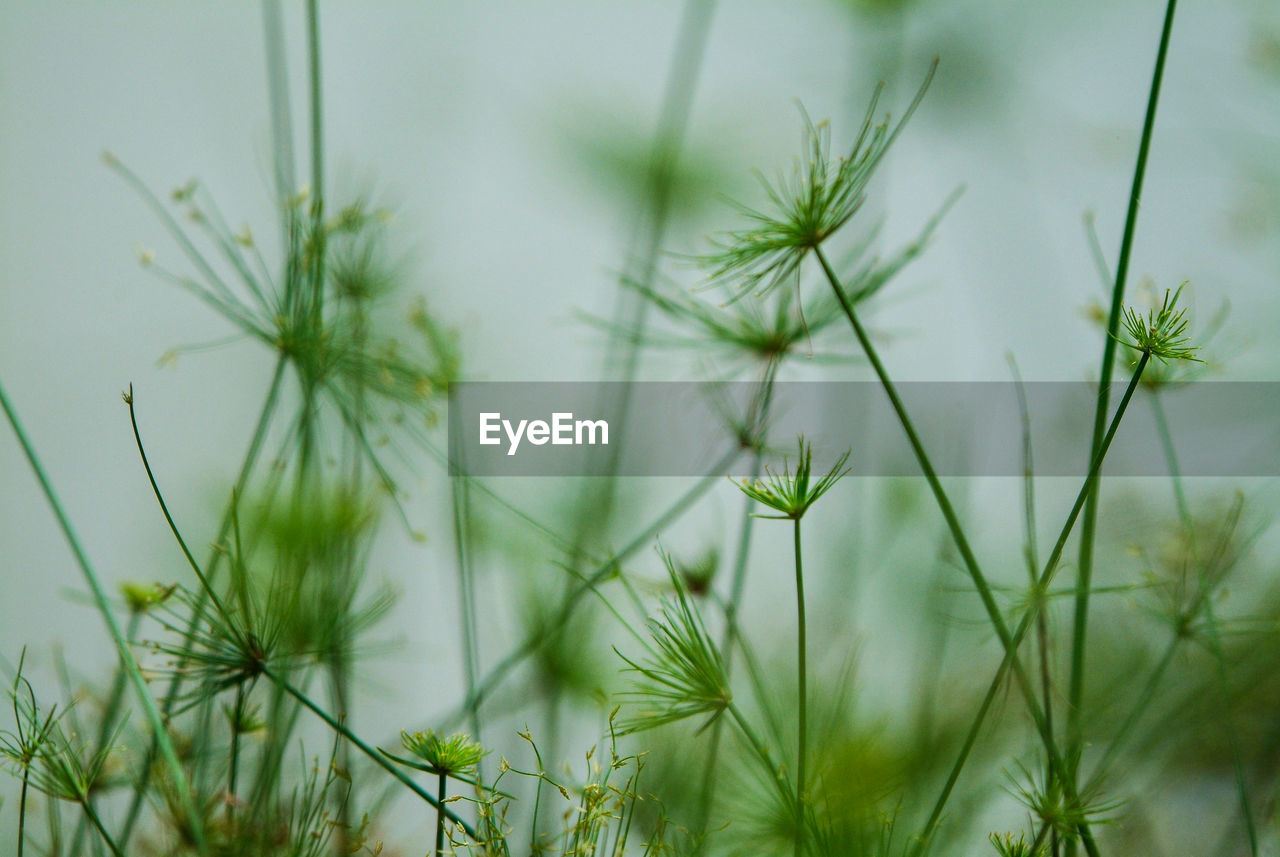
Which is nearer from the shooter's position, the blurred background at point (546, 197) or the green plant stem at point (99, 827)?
the green plant stem at point (99, 827)

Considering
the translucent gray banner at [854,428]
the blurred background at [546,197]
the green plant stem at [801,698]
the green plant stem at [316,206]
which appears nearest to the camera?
the green plant stem at [801,698]

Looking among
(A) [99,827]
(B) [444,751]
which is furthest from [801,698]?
(A) [99,827]

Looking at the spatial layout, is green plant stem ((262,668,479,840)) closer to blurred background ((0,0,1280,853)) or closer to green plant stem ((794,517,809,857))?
green plant stem ((794,517,809,857))

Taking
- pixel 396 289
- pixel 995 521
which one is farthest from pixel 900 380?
pixel 396 289

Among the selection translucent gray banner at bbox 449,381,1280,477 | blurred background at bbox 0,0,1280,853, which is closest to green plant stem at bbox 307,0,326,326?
translucent gray banner at bbox 449,381,1280,477

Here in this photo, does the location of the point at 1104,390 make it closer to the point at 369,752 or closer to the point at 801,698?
the point at 801,698

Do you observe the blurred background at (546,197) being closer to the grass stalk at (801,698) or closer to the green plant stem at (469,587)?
the green plant stem at (469,587)

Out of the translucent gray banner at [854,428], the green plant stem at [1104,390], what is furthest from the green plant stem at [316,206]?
the green plant stem at [1104,390]
